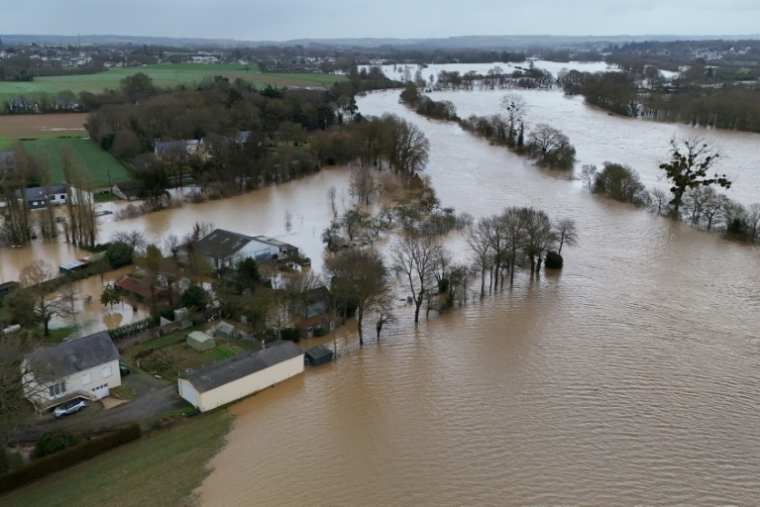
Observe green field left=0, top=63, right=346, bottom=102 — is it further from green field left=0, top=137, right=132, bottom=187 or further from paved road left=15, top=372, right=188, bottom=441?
paved road left=15, top=372, right=188, bottom=441

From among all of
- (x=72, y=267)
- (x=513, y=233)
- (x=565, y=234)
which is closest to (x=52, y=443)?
(x=72, y=267)

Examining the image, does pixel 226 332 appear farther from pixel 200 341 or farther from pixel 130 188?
pixel 130 188

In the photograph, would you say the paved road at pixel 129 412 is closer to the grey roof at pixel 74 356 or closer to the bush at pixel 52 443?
the bush at pixel 52 443

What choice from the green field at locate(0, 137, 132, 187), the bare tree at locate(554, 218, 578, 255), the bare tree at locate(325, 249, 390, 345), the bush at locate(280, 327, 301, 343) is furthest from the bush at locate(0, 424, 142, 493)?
the green field at locate(0, 137, 132, 187)

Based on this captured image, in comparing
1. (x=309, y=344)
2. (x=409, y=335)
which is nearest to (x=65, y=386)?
(x=309, y=344)

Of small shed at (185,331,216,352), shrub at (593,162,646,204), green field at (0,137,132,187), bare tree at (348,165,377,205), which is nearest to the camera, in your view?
small shed at (185,331,216,352)

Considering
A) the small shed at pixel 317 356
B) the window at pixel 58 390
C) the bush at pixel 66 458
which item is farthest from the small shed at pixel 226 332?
the bush at pixel 66 458

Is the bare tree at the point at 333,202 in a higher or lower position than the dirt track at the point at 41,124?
lower

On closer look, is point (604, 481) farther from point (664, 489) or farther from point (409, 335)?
point (409, 335)
